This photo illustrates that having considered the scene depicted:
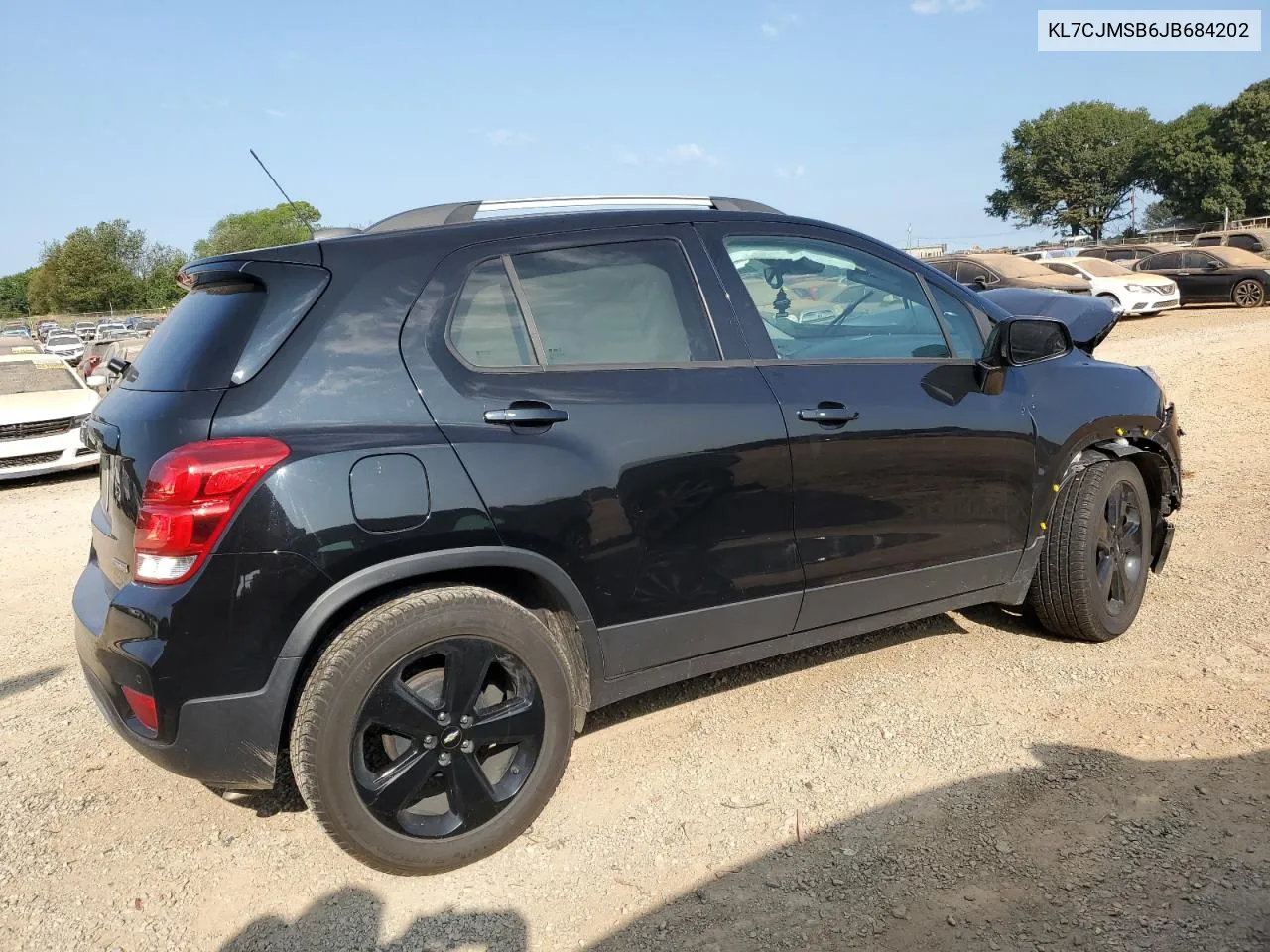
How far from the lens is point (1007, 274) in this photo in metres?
17.8

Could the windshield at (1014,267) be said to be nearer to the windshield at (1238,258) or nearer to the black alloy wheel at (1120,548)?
the windshield at (1238,258)

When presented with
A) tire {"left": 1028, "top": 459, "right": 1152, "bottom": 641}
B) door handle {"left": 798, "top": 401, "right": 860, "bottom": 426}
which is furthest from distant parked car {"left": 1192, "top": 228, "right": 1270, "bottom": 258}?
door handle {"left": 798, "top": 401, "right": 860, "bottom": 426}

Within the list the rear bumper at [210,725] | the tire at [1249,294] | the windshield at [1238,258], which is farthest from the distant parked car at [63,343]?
the rear bumper at [210,725]

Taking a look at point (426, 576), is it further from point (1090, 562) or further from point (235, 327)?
point (1090, 562)

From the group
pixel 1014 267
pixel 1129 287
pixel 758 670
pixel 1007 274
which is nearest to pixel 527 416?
pixel 758 670

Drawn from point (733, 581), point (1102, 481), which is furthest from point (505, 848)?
point (1102, 481)

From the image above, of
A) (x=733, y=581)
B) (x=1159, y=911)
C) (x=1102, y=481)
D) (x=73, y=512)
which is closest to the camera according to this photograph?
(x=1159, y=911)

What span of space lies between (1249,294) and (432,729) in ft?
74.3

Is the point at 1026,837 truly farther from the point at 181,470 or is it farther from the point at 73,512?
the point at 73,512

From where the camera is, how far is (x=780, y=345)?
338 centimetres

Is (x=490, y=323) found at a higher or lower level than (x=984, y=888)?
higher

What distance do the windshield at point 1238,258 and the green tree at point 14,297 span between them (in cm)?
10931

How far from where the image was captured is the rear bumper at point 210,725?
252cm

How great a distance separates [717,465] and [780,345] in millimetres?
589
